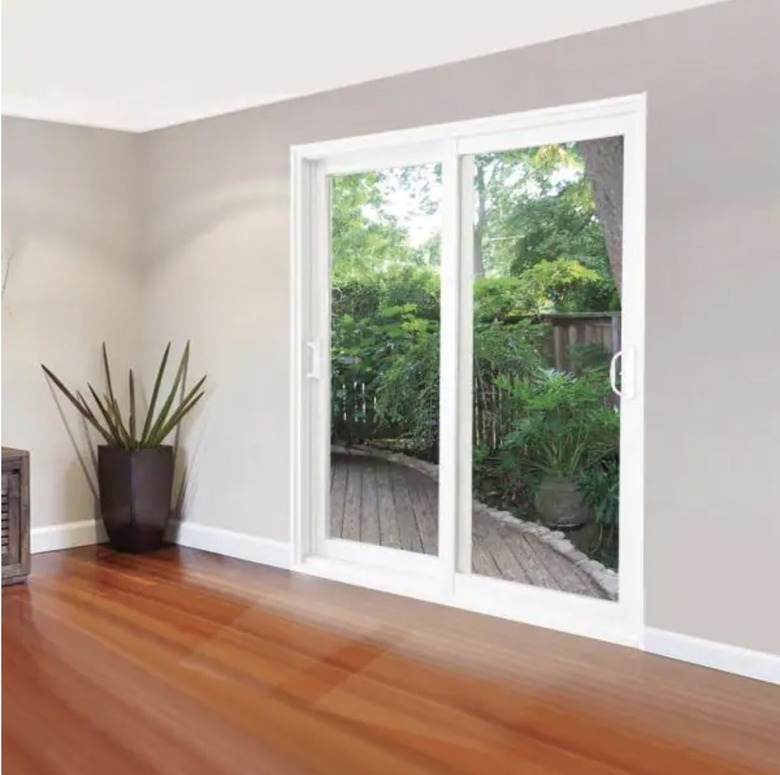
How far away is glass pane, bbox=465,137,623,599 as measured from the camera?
364 cm

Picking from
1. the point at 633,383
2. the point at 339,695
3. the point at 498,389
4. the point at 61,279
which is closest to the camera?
the point at 339,695

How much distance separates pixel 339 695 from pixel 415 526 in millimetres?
1409

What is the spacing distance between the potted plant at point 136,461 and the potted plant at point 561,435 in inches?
75.5

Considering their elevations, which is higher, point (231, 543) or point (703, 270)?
point (703, 270)

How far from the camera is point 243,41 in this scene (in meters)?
3.58

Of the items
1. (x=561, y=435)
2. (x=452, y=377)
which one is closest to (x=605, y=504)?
(x=561, y=435)

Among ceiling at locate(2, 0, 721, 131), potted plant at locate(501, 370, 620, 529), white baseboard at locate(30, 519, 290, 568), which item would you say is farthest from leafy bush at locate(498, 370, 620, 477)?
white baseboard at locate(30, 519, 290, 568)

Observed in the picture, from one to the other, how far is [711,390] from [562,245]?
0.90 meters

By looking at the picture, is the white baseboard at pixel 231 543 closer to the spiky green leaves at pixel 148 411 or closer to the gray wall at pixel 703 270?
the spiky green leaves at pixel 148 411

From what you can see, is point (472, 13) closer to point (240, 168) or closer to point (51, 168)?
point (240, 168)

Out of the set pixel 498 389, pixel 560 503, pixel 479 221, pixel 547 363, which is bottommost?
pixel 560 503

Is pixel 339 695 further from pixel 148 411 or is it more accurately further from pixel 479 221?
pixel 148 411

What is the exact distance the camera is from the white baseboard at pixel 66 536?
4996 millimetres

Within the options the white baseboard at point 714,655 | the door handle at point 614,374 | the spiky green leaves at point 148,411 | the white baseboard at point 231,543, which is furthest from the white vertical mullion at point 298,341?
the white baseboard at point 714,655
